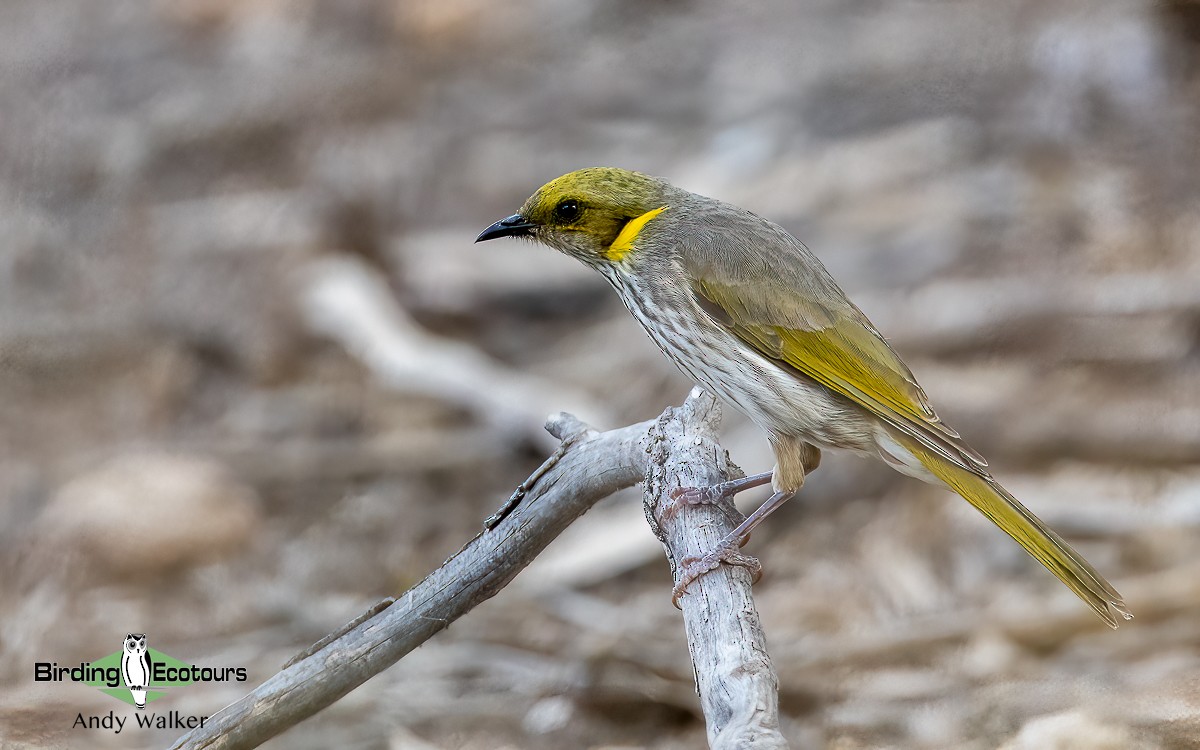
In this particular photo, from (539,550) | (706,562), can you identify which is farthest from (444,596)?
(706,562)

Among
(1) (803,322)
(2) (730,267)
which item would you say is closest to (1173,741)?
(1) (803,322)

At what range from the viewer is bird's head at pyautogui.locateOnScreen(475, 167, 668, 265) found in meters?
3.80

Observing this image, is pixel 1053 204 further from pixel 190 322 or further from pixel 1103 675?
pixel 190 322

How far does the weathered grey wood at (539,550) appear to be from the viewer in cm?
259

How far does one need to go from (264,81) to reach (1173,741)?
732cm

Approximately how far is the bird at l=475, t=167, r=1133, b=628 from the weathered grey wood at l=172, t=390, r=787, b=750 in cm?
15

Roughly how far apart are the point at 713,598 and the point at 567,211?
4.49 ft

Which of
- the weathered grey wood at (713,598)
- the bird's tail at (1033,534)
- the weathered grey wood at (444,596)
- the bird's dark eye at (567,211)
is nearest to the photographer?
the weathered grey wood at (713,598)

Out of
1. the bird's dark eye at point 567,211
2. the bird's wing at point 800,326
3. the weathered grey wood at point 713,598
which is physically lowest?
the weathered grey wood at point 713,598

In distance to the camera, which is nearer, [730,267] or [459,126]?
[730,267]

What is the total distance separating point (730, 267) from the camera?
368 cm

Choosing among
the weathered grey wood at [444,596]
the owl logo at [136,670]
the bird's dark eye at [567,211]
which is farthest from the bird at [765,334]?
the owl logo at [136,670]

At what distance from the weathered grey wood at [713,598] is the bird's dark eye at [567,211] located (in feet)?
2.15

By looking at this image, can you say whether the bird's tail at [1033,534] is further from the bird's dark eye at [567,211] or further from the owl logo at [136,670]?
the owl logo at [136,670]
